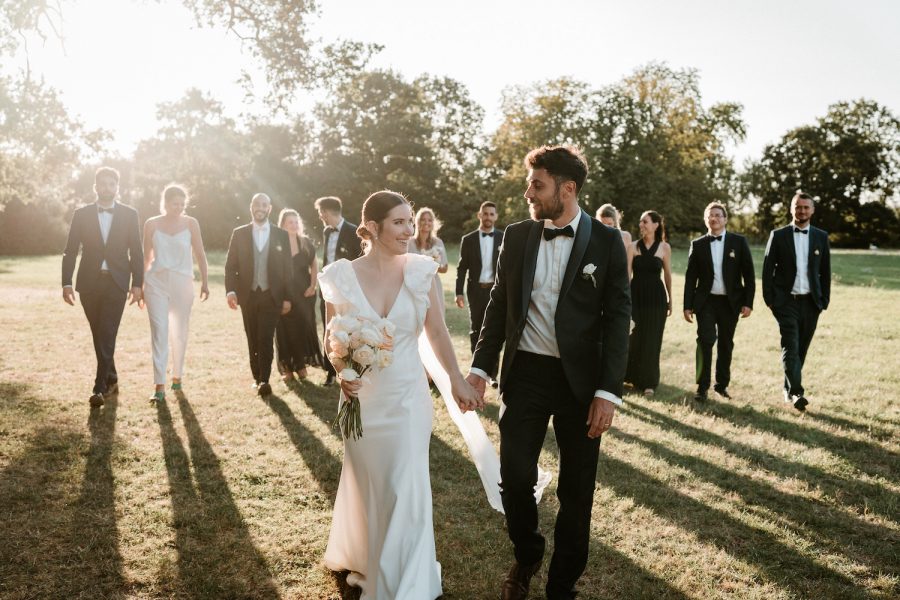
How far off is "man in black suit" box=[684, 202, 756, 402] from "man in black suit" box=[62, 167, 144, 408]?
6.76 metres

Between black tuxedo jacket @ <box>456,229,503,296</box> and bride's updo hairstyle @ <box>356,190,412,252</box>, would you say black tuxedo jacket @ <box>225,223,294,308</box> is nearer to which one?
black tuxedo jacket @ <box>456,229,503,296</box>

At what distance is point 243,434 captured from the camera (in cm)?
664

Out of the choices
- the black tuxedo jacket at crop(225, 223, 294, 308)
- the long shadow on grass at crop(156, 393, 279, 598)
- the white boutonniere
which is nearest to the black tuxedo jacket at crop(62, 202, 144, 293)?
the black tuxedo jacket at crop(225, 223, 294, 308)

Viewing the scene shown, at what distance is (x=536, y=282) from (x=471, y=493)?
94.8 inches

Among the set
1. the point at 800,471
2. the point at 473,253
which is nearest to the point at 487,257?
the point at 473,253

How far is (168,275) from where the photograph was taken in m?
7.92

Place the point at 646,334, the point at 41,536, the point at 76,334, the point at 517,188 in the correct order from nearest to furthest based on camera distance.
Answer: the point at 41,536, the point at 646,334, the point at 76,334, the point at 517,188

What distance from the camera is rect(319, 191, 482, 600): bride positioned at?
11.5ft

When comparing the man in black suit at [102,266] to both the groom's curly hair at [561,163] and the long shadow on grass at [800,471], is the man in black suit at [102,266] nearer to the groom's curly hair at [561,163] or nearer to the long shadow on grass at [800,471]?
the groom's curly hair at [561,163]

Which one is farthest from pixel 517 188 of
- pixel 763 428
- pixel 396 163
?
pixel 763 428

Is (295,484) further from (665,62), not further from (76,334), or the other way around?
(665,62)

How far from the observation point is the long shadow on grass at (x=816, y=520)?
4.29 metres

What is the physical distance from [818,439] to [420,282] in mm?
5107

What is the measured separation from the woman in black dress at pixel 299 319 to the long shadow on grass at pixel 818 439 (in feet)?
17.7
